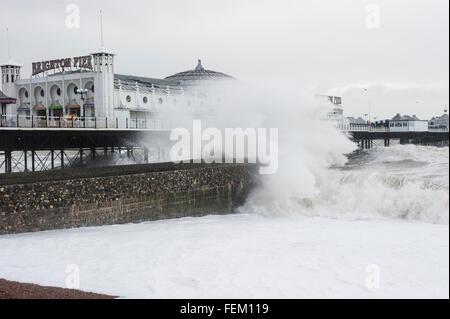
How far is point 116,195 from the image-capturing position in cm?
1727

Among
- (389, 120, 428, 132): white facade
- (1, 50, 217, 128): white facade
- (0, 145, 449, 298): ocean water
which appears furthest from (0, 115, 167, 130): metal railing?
(389, 120, 428, 132): white facade

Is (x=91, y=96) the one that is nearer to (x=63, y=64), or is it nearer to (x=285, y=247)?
(x=63, y=64)

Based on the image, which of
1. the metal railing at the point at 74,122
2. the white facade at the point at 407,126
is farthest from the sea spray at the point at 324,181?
the white facade at the point at 407,126

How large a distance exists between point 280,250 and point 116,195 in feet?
22.1

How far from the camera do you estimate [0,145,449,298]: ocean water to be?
33.3 feet

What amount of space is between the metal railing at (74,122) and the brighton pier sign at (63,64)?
3.99 m

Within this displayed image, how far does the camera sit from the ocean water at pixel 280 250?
10.2 meters

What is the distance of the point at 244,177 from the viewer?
2217 centimetres

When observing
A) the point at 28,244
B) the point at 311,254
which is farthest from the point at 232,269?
the point at 28,244

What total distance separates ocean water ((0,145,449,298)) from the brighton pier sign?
20.6 m

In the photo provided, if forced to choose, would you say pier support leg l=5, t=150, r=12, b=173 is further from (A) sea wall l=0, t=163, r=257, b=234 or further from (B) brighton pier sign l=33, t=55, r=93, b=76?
(B) brighton pier sign l=33, t=55, r=93, b=76

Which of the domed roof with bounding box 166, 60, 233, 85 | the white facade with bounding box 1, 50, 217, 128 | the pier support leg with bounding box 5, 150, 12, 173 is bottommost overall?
the pier support leg with bounding box 5, 150, 12, 173

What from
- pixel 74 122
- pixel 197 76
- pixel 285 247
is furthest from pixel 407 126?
pixel 285 247

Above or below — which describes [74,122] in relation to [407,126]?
above
